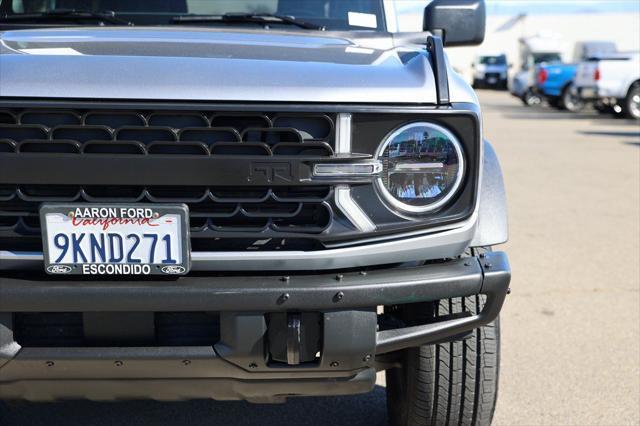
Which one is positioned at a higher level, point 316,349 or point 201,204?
point 201,204

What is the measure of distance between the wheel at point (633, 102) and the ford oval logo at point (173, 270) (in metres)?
18.0

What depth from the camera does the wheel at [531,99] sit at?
978 inches

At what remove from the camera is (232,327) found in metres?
2.28

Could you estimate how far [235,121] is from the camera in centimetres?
234

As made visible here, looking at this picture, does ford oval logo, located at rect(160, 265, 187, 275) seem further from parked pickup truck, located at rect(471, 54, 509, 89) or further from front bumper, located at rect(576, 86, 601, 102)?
parked pickup truck, located at rect(471, 54, 509, 89)

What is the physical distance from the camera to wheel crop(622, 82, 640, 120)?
18594 millimetres

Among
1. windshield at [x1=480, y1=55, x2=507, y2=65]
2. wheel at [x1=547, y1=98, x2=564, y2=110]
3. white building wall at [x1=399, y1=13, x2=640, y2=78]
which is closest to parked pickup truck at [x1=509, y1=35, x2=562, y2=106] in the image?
wheel at [x1=547, y1=98, x2=564, y2=110]

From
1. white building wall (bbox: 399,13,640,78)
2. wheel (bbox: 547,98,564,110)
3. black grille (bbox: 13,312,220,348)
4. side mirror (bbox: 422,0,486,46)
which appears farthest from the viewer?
white building wall (bbox: 399,13,640,78)

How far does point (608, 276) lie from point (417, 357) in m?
3.35

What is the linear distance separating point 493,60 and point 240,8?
37.5 metres

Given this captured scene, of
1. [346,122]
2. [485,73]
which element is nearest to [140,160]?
[346,122]

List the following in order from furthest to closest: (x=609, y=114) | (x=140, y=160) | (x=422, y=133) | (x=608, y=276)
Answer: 1. (x=609, y=114)
2. (x=608, y=276)
3. (x=422, y=133)
4. (x=140, y=160)

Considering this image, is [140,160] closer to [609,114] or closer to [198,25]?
[198,25]

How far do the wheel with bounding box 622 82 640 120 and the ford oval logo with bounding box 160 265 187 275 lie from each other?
18.0m
